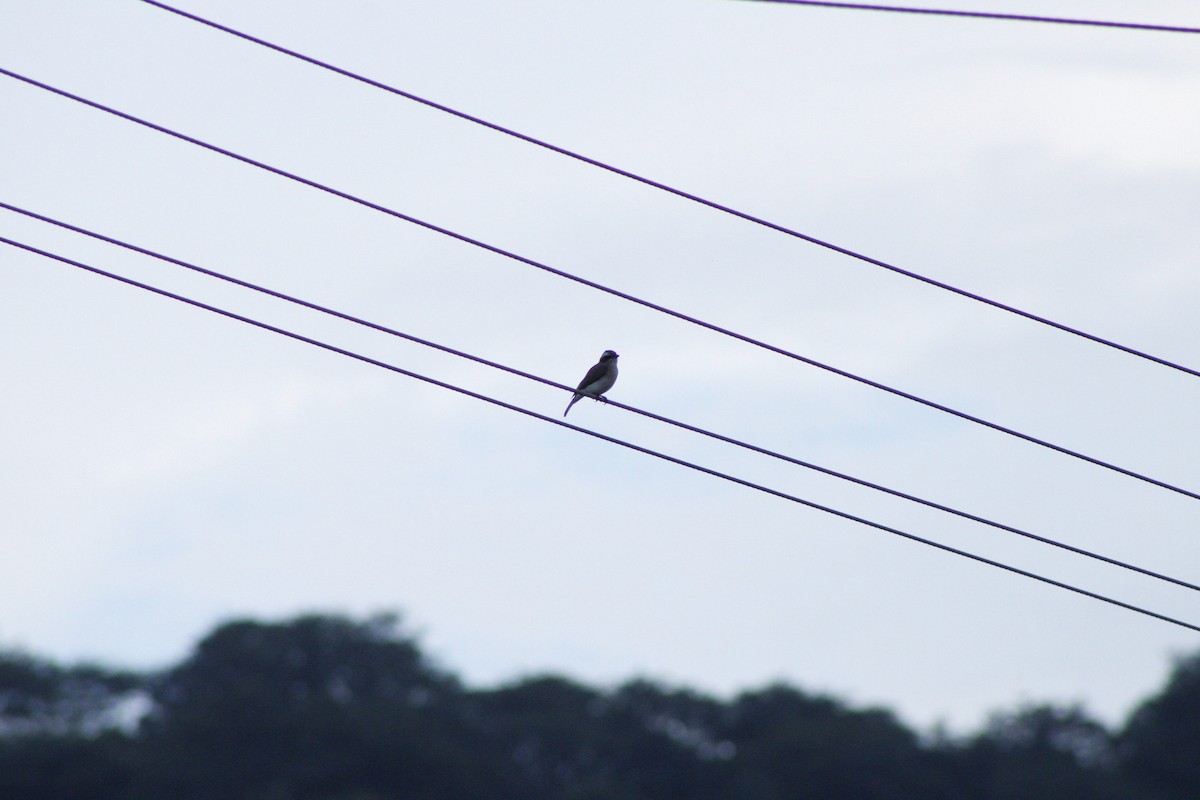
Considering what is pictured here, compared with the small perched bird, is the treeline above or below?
above

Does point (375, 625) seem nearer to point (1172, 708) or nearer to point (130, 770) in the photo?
point (130, 770)

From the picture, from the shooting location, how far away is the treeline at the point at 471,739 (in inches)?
3406

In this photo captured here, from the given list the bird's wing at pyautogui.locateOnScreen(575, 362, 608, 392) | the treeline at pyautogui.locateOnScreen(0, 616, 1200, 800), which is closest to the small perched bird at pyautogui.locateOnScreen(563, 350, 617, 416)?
the bird's wing at pyautogui.locateOnScreen(575, 362, 608, 392)

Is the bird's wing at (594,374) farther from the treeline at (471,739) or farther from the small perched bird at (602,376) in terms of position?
the treeline at (471,739)

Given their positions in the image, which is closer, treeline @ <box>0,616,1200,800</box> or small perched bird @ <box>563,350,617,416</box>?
small perched bird @ <box>563,350,617,416</box>

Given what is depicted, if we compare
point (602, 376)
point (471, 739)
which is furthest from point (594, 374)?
point (471, 739)

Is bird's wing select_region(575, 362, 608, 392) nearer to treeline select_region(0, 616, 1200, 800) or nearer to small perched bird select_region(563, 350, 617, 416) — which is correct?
small perched bird select_region(563, 350, 617, 416)

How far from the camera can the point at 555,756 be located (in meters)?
97.3

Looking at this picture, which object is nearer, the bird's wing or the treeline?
A: the bird's wing

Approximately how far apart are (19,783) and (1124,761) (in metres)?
57.3

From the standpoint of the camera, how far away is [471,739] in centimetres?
9694

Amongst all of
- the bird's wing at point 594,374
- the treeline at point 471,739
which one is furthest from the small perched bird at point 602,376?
the treeline at point 471,739

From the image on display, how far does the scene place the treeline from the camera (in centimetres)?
8650

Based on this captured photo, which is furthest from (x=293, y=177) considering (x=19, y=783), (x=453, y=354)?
(x=19, y=783)
